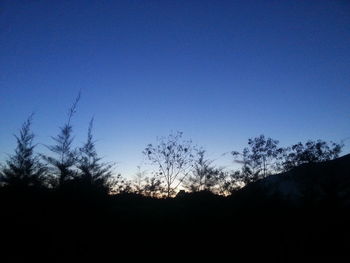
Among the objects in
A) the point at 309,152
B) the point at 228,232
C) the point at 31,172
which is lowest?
the point at 228,232

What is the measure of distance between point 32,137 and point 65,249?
7022 mm

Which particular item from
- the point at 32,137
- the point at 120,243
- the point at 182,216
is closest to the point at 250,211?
the point at 182,216

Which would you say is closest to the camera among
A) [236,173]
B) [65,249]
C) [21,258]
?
[21,258]

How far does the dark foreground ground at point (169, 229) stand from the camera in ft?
25.2

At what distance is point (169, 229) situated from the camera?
36.3 ft

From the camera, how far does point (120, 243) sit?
989cm

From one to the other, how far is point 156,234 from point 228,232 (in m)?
2.68

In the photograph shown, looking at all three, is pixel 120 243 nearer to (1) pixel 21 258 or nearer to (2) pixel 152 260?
(2) pixel 152 260

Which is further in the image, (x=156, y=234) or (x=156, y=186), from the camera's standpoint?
(x=156, y=186)

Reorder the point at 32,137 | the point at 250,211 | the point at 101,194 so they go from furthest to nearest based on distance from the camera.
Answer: the point at 32,137, the point at 250,211, the point at 101,194

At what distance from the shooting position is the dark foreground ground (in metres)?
7.70

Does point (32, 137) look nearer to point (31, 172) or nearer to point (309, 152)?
point (31, 172)

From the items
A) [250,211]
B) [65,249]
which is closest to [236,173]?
[250,211]

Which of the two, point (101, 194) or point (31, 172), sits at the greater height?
point (31, 172)
